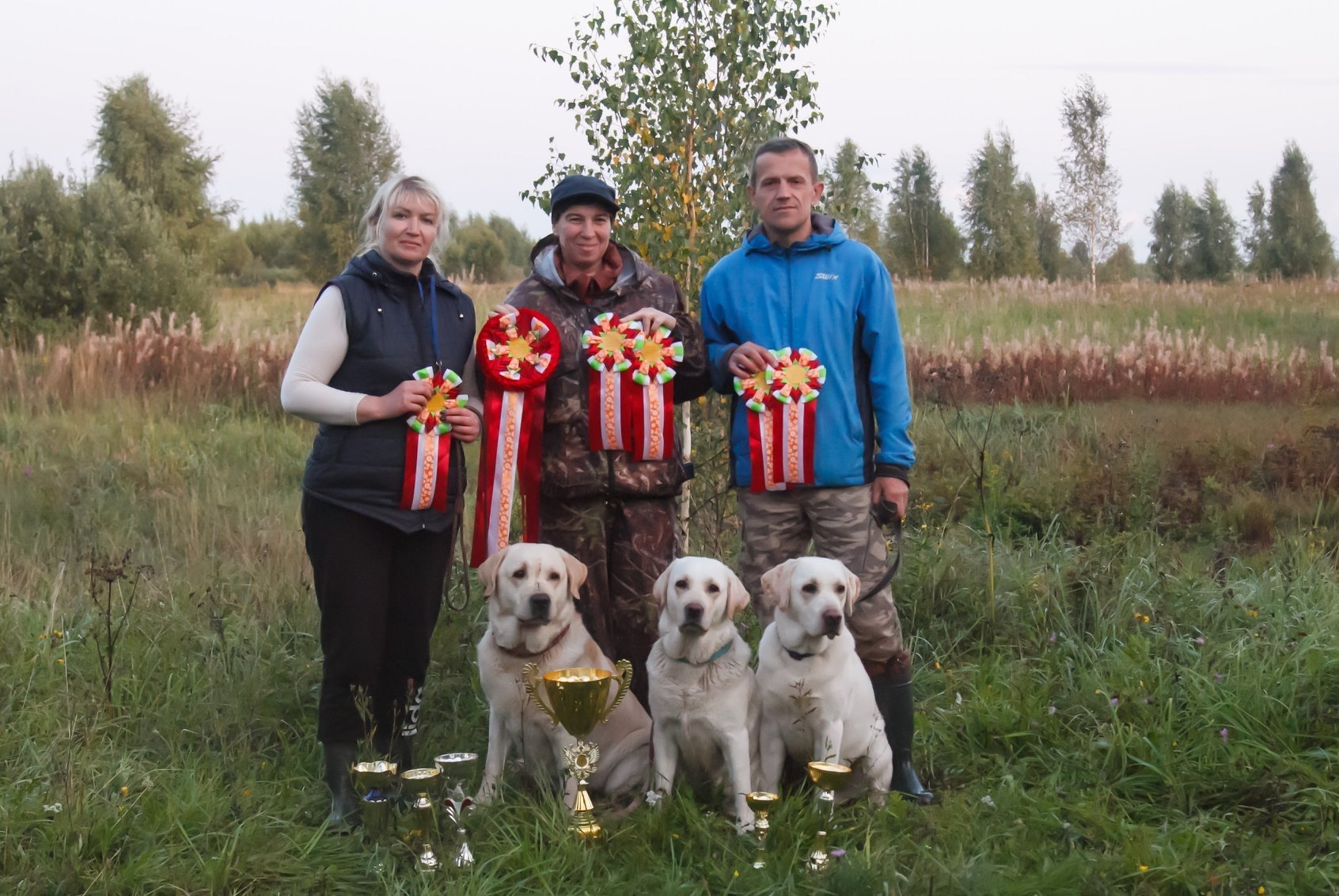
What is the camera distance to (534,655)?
3441 mm

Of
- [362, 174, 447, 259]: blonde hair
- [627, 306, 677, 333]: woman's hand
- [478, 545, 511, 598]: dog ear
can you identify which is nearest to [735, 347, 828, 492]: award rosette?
[627, 306, 677, 333]: woman's hand

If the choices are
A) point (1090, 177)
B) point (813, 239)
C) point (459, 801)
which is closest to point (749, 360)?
point (813, 239)

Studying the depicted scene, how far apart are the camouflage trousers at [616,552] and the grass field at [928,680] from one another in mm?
696

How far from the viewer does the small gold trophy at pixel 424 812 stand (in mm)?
2850

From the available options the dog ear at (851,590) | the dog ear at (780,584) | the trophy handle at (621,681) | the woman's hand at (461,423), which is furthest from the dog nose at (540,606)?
the dog ear at (851,590)

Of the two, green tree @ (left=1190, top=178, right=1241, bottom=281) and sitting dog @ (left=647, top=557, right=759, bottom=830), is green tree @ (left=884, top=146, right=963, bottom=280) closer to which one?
green tree @ (left=1190, top=178, right=1241, bottom=281)

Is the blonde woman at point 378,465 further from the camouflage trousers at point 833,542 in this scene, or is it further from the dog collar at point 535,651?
the camouflage trousers at point 833,542

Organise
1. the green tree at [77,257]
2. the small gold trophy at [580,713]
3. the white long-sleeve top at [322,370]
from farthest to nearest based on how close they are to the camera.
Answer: the green tree at [77,257], the white long-sleeve top at [322,370], the small gold trophy at [580,713]

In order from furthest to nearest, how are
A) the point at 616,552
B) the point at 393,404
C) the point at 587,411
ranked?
the point at 616,552
the point at 587,411
the point at 393,404

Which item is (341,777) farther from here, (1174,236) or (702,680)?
(1174,236)

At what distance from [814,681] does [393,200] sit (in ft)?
6.38

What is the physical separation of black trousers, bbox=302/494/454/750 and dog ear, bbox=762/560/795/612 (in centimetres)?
103

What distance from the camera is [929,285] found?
17.8 metres

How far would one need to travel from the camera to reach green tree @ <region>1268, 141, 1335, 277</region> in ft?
101
